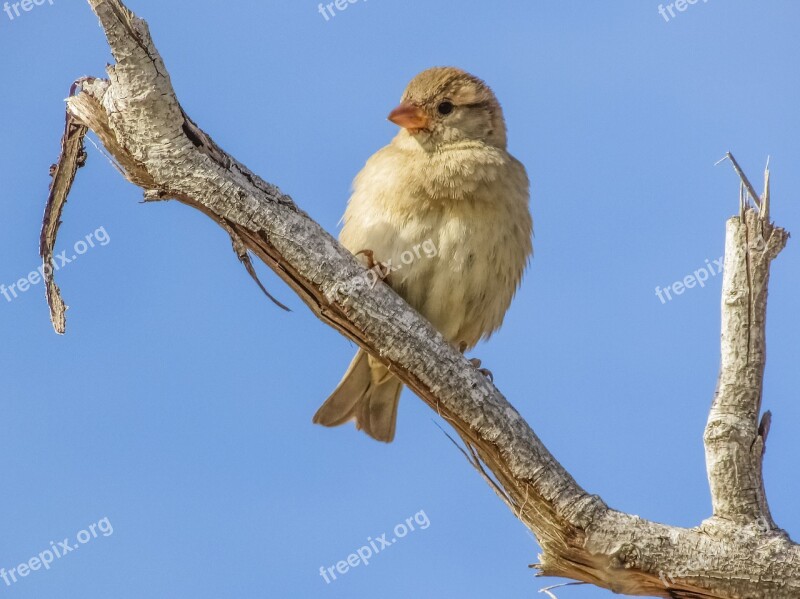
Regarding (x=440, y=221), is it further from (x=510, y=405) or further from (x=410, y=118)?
(x=510, y=405)

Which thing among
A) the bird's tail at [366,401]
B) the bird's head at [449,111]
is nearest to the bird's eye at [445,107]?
the bird's head at [449,111]

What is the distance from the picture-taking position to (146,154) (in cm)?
339

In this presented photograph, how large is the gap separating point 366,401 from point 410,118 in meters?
1.35

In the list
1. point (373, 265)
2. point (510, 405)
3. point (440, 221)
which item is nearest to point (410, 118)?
point (440, 221)

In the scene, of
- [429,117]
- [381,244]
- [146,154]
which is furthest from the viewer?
[429,117]

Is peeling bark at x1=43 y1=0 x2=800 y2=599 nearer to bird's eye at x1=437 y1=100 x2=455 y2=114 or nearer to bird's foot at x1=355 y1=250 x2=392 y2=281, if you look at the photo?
bird's foot at x1=355 y1=250 x2=392 y2=281

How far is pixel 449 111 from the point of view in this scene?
15.8ft

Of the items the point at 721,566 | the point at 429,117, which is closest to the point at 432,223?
the point at 429,117

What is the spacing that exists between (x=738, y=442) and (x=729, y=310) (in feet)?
1.50

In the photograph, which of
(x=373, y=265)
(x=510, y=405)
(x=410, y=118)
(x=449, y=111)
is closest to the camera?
(x=510, y=405)

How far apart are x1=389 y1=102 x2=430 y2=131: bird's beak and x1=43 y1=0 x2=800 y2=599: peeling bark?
1381mm

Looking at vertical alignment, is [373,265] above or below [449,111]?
below

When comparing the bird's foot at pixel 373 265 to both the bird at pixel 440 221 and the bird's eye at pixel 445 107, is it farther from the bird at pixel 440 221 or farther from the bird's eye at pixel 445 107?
A: the bird's eye at pixel 445 107

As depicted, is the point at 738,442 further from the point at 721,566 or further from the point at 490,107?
→ the point at 490,107
